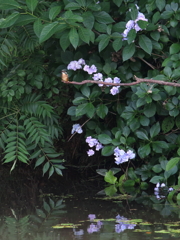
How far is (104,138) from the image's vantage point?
3.46 m

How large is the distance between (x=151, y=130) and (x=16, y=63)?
1359 millimetres

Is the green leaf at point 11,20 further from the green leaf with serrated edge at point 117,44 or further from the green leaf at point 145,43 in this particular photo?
the green leaf at point 145,43

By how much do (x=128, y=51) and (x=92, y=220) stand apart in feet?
4.18

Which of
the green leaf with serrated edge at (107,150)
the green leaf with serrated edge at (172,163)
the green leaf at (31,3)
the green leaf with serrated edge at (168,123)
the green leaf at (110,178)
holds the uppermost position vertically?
the green leaf at (31,3)

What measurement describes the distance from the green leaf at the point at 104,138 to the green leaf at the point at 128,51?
68 centimetres

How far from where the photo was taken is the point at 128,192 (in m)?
3.41

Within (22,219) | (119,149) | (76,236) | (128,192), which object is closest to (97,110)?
(119,149)

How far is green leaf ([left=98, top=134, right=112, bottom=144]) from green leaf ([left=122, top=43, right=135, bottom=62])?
0.68 metres

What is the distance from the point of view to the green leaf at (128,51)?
316cm


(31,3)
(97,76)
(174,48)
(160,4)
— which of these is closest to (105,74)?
(97,76)

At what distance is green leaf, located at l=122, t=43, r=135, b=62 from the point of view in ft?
10.4

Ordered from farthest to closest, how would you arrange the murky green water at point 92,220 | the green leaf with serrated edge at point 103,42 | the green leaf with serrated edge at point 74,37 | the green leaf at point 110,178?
1. the green leaf at point 110,178
2. the green leaf with serrated edge at point 103,42
3. the green leaf with serrated edge at point 74,37
4. the murky green water at point 92,220

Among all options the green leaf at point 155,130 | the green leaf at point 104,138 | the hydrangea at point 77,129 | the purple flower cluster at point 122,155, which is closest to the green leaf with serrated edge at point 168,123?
the green leaf at point 155,130

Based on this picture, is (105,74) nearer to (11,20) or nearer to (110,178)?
(110,178)
